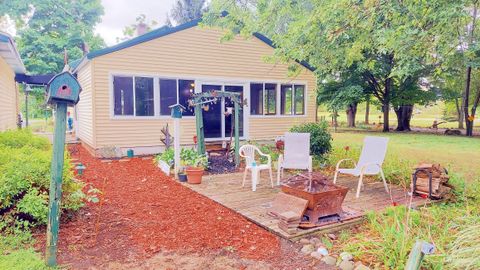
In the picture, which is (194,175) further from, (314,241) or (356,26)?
(356,26)

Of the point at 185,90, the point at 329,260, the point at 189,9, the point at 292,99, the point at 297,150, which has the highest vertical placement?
the point at 189,9

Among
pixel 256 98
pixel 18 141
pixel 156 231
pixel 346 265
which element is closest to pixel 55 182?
pixel 156 231

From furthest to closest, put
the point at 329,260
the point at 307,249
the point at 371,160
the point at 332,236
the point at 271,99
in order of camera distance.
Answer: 1. the point at 271,99
2. the point at 371,160
3. the point at 332,236
4. the point at 307,249
5. the point at 329,260

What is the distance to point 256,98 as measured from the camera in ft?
35.9

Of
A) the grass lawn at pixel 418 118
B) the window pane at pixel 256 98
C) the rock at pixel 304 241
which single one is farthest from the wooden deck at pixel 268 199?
the grass lawn at pixel 418 118

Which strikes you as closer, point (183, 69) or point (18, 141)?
point (18, 141)

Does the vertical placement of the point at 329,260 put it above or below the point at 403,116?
below

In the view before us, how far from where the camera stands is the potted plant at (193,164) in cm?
582

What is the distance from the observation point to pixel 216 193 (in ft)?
17.0

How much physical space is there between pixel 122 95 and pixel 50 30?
17199 mm

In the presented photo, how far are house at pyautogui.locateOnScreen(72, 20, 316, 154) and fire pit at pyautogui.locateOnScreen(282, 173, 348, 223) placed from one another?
446cm

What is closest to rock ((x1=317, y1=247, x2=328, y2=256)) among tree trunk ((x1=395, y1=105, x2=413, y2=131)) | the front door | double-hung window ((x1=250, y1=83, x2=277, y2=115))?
the front door

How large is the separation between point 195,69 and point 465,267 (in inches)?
331

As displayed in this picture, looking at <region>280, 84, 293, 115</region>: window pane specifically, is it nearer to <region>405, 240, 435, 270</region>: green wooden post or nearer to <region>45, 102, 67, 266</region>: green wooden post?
<region>45, 102, 67, 266</region>: green wooden post
